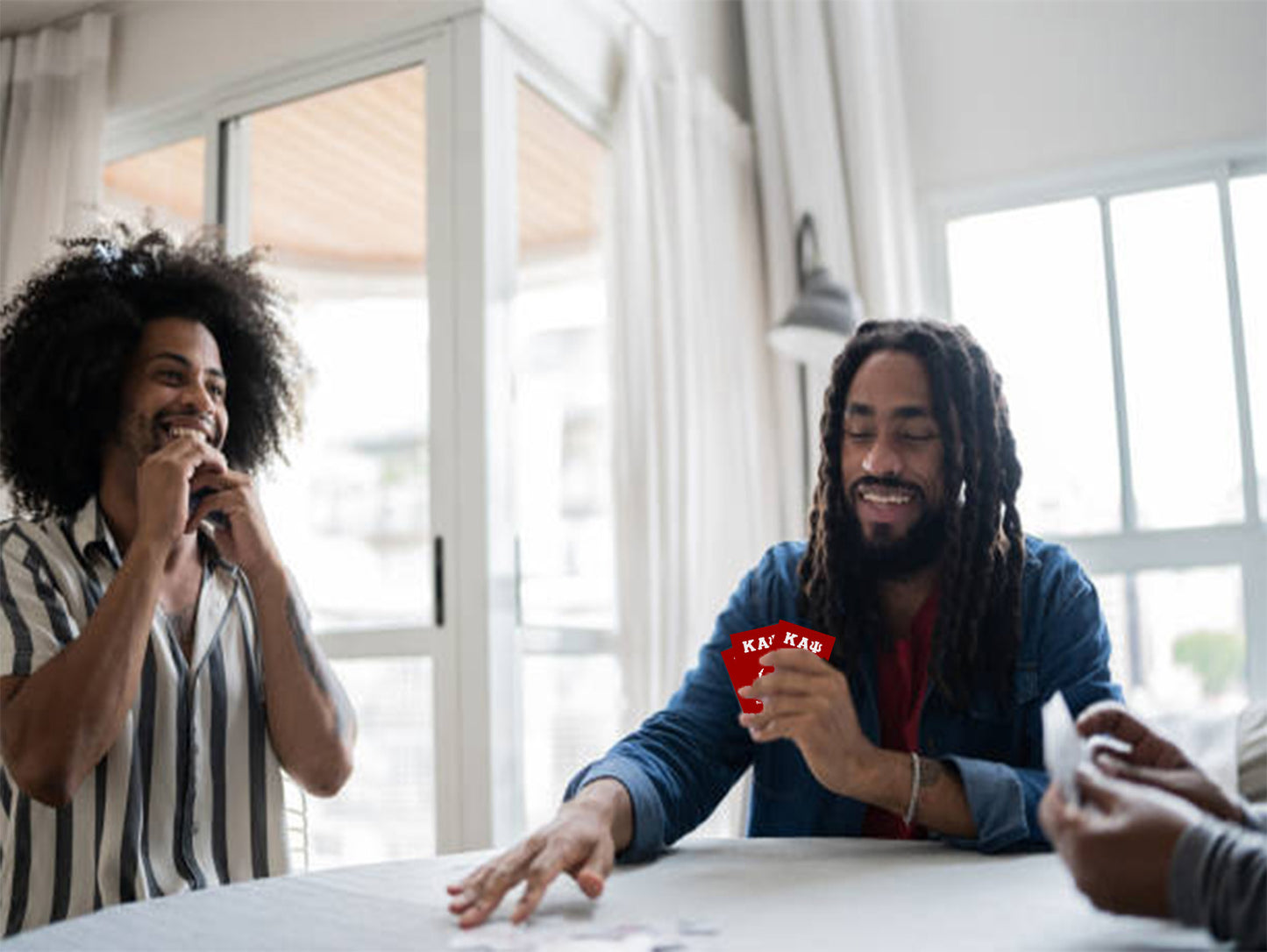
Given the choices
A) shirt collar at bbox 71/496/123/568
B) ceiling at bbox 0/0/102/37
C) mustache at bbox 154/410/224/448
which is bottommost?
shirt collar at bbox 71/496/123/568

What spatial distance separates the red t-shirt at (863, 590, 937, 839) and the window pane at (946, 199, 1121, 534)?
2.16 metres

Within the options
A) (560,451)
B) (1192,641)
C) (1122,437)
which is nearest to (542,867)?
(560,451)

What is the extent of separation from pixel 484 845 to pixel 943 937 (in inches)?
68.3

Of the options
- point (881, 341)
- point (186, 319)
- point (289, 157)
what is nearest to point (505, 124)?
point (289, 157)

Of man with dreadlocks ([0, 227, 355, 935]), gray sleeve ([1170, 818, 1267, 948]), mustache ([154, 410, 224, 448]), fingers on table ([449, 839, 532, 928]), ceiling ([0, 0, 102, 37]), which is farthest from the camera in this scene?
ceiling ([0, 0, 102, 37])

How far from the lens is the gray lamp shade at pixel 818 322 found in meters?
3.09

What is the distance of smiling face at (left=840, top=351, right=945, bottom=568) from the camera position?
1.59 meters

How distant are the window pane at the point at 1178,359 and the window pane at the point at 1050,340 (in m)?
0.07

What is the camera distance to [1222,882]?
79 centimetres

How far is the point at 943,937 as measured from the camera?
0.90 metres

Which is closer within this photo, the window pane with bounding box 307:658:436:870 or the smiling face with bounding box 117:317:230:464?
the smiling face with bounding box 117:317:230:464

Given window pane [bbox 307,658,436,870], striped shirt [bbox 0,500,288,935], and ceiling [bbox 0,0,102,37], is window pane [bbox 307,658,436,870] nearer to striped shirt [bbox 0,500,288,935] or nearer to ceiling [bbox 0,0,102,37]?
striped shirt [bbox 0,500,288,935]

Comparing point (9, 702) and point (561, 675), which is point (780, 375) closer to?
point (561, 675)

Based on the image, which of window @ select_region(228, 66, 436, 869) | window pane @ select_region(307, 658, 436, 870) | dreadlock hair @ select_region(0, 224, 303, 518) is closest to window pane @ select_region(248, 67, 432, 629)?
window @ select_region(228, 66, 436, 869)
